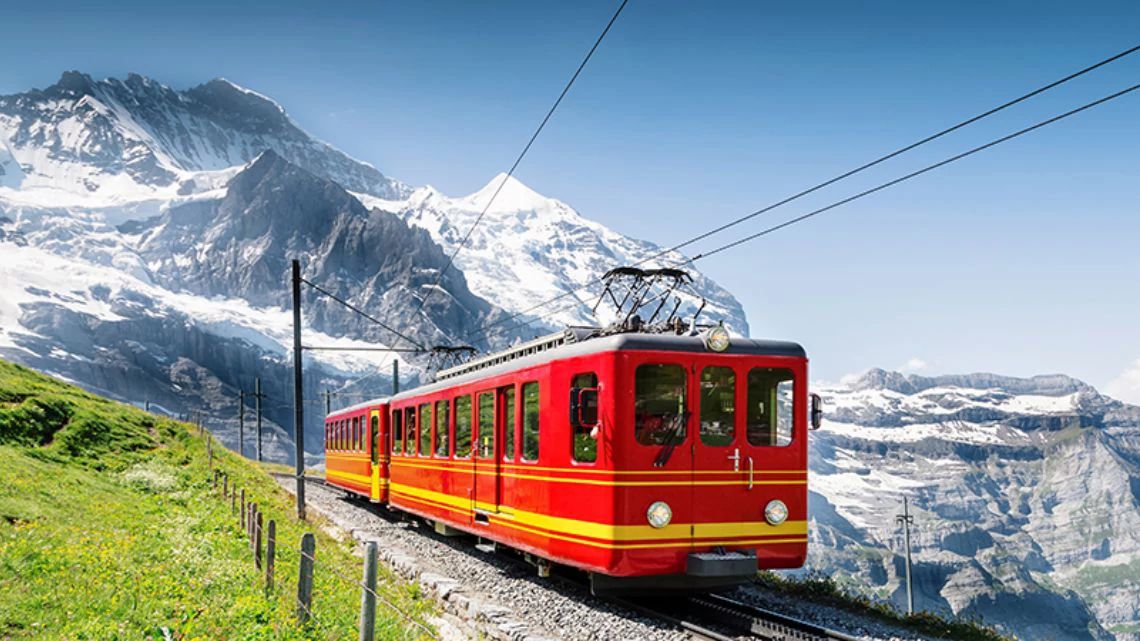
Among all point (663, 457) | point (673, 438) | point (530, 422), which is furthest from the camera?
point (530, 422)

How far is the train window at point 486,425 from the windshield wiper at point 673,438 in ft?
13.4

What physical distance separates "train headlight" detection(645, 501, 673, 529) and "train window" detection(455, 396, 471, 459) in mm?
5733

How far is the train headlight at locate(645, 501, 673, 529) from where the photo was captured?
39.0 ft

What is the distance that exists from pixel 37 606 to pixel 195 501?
1334 centimetres

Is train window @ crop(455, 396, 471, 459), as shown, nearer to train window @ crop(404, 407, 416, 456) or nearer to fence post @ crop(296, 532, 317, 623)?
train window @ crop(404, 407, 416, 456)

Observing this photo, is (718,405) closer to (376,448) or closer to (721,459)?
(721,459)

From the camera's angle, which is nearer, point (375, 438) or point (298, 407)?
point (298, 407)

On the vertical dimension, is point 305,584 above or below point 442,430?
below

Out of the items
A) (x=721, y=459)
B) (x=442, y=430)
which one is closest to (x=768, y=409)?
(x=721, y=459)

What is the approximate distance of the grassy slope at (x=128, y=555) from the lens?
9703 millimetres

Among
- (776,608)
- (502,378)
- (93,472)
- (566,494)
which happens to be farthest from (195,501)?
(776,608)

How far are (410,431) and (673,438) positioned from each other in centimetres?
1126

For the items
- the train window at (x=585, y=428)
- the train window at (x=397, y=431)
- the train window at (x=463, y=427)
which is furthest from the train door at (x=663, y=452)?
the train window at (x=397, y=431)

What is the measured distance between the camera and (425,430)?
20.6m
